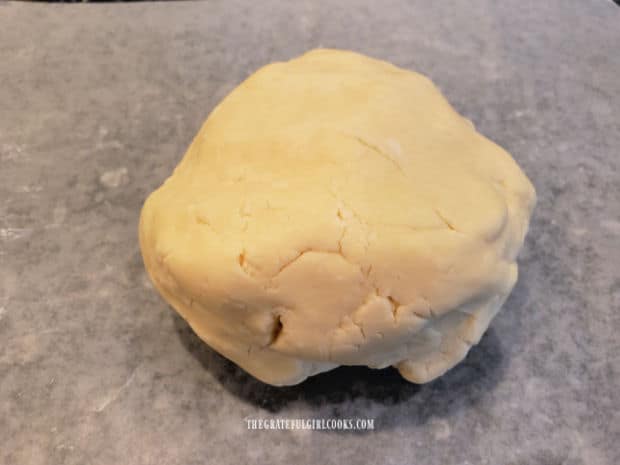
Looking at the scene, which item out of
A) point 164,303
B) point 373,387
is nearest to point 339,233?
point 373,387

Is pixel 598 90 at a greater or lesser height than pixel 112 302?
greater

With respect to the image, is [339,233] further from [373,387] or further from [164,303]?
[164,303]

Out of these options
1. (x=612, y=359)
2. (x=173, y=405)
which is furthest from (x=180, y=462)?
(x=612, y=359)

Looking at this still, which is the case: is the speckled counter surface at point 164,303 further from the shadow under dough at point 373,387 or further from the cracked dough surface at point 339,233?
the cracked dough surface at point 339,233

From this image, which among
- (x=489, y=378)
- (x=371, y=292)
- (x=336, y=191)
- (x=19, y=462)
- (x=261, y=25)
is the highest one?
(x=336, y=191)

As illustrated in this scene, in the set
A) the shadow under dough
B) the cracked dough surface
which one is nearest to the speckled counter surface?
the shadow under dough

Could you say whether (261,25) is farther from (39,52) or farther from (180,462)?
(180,462)
